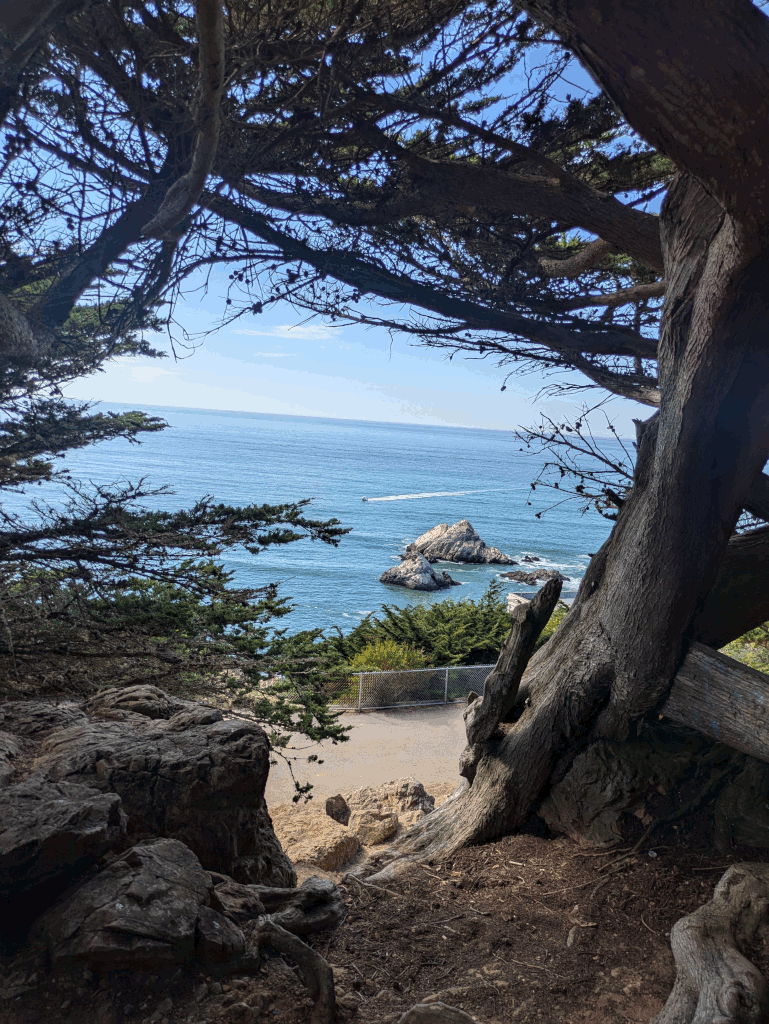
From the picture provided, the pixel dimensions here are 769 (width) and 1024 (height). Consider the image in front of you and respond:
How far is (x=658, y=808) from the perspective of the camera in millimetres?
4191

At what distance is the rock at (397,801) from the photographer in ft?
27.4

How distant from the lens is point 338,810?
8492 millimetres

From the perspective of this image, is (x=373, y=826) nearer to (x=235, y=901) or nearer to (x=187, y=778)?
(x=187, y=778)

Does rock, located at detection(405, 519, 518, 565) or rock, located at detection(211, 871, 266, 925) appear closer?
rock, located at detection(211, 871, 266, 925)

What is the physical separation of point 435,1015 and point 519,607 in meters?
2.66

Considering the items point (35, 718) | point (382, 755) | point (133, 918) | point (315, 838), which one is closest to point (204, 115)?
point (133, 918)

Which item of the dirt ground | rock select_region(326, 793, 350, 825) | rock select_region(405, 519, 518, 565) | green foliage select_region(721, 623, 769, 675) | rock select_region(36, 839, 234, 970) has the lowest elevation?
rock select_region(405, 519, 518, 565)

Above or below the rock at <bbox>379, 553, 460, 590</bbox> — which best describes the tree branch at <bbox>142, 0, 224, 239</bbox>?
above

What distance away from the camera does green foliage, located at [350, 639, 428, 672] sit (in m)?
16.5

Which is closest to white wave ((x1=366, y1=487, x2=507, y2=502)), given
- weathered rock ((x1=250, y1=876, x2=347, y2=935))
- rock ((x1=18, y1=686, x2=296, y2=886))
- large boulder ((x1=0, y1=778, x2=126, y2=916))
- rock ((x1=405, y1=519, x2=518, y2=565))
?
rock ((x1=405, y1=519, x2=518, y2=565))

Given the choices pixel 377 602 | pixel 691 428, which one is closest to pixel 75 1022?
pixel 691 428

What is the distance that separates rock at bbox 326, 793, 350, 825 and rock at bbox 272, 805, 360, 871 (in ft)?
0.29

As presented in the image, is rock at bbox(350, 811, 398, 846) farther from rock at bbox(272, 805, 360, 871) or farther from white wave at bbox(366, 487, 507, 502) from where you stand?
white wave at bbox(366, 487, 507, 502)

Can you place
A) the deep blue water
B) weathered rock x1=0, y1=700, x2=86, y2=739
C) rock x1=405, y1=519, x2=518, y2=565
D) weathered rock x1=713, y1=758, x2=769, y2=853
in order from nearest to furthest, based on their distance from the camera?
weathered rock x1=713, y1=758, x2=769, y2=853, weathered rock x1=0, y1=700, x2=86, y2=739, the deep blue water, rock x1=405, y1=519, x2=518, y2=565
